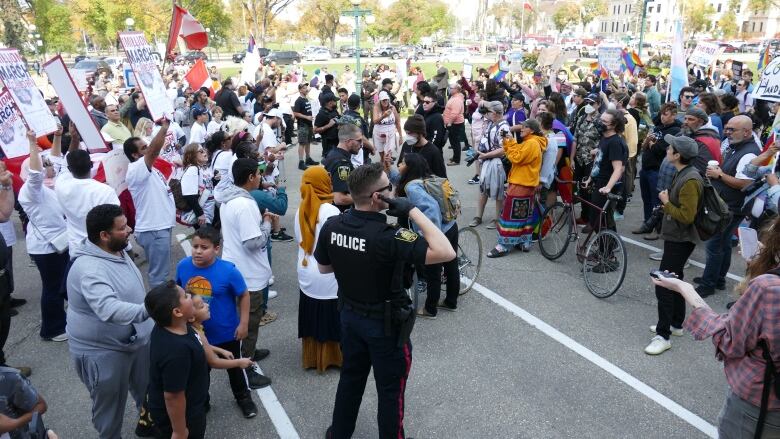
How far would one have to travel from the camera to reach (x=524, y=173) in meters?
7.02

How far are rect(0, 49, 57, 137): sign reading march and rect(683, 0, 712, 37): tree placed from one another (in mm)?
93977

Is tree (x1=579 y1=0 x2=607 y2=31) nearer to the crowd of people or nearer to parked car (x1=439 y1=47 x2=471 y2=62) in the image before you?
parked car (x1=439 y1=47 x2=471 y2=62)

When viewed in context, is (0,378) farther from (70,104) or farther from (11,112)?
(11,112)

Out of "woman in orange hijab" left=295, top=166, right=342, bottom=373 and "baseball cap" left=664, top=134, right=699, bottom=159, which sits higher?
"baseball cap" left=664, top=134, right=699, bottom=159

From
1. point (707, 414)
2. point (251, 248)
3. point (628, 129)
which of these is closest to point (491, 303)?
point (707, 414)

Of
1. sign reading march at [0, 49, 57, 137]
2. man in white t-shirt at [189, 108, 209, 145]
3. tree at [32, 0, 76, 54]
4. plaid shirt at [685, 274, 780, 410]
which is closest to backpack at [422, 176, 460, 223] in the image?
plaid shirt at [685, 274, 780, 410]

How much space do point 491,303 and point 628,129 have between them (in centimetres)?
446

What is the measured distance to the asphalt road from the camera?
404cm

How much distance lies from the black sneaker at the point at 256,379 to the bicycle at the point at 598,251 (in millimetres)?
3708

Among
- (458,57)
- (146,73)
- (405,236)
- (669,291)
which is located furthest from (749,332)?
Answer: (458,57)

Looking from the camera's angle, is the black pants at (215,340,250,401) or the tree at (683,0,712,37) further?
the tree at (683,0,712,37)

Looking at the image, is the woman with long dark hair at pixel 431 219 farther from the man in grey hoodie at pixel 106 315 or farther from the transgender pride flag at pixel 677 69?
the transgender pride flag at pixel 677 69

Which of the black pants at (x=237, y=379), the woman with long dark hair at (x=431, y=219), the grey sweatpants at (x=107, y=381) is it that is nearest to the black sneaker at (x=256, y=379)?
the black pants at (x=237, y=379)

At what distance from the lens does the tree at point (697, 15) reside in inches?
3263
